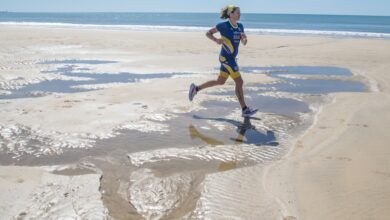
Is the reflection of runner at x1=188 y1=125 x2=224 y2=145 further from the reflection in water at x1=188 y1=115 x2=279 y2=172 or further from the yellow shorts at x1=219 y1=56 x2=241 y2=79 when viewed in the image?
the yellow shorts at x1=219 y1=56 x2=241 y2=79

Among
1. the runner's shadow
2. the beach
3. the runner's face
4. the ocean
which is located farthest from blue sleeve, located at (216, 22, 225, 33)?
the ocean

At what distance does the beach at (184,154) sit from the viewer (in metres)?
3.48

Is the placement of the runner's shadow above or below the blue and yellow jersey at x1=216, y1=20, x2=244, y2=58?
below

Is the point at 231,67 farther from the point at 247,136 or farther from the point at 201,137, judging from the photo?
the point at 201,137

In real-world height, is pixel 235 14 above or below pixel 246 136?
above

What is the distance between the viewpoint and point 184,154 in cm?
478

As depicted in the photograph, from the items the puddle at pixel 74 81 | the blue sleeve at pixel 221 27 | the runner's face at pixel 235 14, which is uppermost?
the runner's face at pixel 235 14

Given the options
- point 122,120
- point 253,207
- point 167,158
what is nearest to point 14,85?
point 122,120

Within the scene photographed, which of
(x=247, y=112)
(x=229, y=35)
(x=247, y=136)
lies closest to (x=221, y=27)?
(x=229, y=35)

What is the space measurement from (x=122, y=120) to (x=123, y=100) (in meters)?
1.39

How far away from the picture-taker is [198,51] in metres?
17.6

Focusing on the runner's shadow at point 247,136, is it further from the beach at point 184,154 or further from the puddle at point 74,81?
the puddle at point 74,81

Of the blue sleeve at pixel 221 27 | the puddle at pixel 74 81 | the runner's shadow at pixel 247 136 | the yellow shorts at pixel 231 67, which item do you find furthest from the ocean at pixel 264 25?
the runner's shadow at pixel 247 136

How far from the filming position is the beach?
11.4 ft
